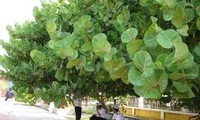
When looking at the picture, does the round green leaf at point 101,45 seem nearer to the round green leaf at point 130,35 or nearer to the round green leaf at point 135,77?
the round green leaf at point 130,35

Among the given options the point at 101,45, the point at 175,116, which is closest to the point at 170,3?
the point at 101,45

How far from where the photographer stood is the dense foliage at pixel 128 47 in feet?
5.92

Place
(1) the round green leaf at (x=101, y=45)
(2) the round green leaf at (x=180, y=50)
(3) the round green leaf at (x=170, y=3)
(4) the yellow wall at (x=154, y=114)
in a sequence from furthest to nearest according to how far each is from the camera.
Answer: (4) the yellow wall at (x=154, y=114) → (1) the round green leaf at (x=101, y=45) → (3) the round green leaf at (x=170, y=3) → (2) the round green leaf at (x=180, y=50)

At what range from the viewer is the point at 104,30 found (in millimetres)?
3312

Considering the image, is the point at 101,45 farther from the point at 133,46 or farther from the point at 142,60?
the point at 142,60

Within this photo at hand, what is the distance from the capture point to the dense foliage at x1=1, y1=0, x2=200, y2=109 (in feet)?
5.92

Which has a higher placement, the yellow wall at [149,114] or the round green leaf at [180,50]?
the round green leaf at [180,50]

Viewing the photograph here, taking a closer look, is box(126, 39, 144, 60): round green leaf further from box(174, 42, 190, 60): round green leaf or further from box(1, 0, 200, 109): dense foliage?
box(174, 42, 190, 60): round green leaf

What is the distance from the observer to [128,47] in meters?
2.01

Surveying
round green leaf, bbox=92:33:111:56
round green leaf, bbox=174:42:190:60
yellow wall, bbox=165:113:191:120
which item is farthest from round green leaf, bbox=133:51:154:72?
yellow wall, bbox=165:113:191:120

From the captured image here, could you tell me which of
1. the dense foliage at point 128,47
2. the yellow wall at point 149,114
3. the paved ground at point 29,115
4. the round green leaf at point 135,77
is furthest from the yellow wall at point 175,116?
the round green leaf at point 135,77

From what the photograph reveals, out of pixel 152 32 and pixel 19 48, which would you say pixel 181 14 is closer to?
pixel 152 32

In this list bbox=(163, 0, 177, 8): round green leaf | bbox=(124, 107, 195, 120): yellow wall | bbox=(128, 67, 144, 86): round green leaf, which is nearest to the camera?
bbox=(128, 67, 144, 86): round green leaf

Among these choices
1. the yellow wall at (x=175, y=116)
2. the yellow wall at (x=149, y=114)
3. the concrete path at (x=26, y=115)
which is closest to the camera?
the yellow wall at (x=175, y=116)
